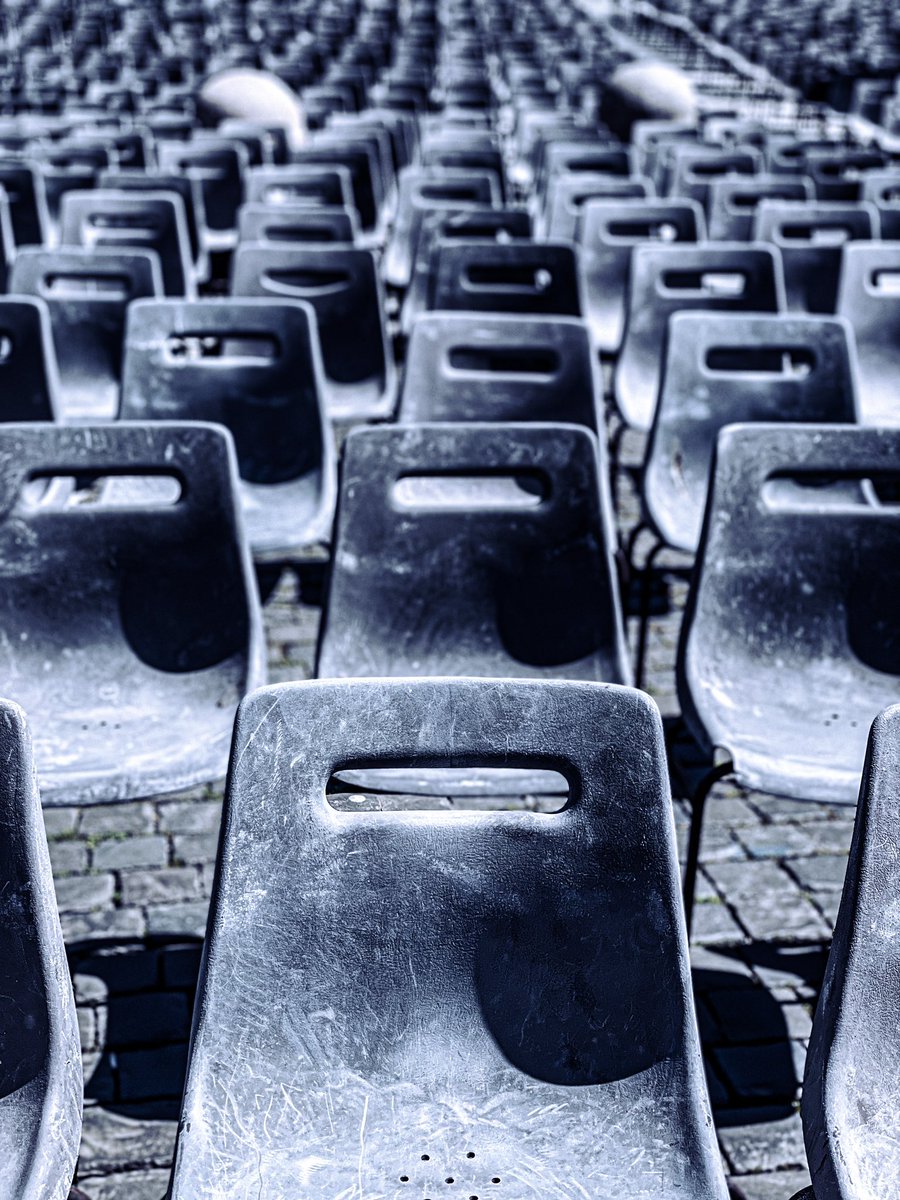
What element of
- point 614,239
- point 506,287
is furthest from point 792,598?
point 614,239

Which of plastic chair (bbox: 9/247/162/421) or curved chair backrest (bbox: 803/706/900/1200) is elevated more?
curved chair backrest (bbox: 803/706/900/1200)

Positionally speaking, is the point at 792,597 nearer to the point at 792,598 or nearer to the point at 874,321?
the point at 792,598

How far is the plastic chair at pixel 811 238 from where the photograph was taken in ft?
18.6

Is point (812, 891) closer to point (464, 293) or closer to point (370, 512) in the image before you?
point (370, 512)

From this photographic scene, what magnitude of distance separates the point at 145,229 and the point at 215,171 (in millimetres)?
2019

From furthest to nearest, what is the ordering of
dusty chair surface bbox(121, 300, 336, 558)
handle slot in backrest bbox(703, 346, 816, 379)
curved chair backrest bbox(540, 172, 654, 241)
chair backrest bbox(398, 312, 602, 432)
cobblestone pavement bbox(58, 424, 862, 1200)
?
curved chair backrest bbox(540, 172, 654, 241) → handle slot in backrest bbox(703, 346, 816, 379) → dusty chair surface bbox(121, 300, 336, 558) → chair backrest bbox(398, 312, 602, 432) → cobblestone pavement bbox(58, 424, 862, 1200)

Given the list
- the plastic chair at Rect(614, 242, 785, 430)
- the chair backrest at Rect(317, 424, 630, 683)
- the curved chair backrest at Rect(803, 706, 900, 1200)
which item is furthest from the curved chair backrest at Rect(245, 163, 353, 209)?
the curved chair backrest at Rect(803, 706, 900, 1200)

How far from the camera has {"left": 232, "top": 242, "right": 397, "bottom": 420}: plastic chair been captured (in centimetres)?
504

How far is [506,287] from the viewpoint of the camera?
5148 mm

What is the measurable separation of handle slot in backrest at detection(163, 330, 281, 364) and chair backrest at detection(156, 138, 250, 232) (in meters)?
2.29

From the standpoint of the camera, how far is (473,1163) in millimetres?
1729

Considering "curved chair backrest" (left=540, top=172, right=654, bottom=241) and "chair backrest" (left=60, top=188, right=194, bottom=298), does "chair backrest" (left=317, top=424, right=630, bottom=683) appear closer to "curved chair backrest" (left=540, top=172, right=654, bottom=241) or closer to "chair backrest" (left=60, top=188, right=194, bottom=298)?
"chair backrest" (left=60, top=188, right=194, bottom=298)

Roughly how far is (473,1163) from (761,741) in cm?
136

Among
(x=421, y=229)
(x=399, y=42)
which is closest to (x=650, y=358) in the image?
(x=421, y=229)
